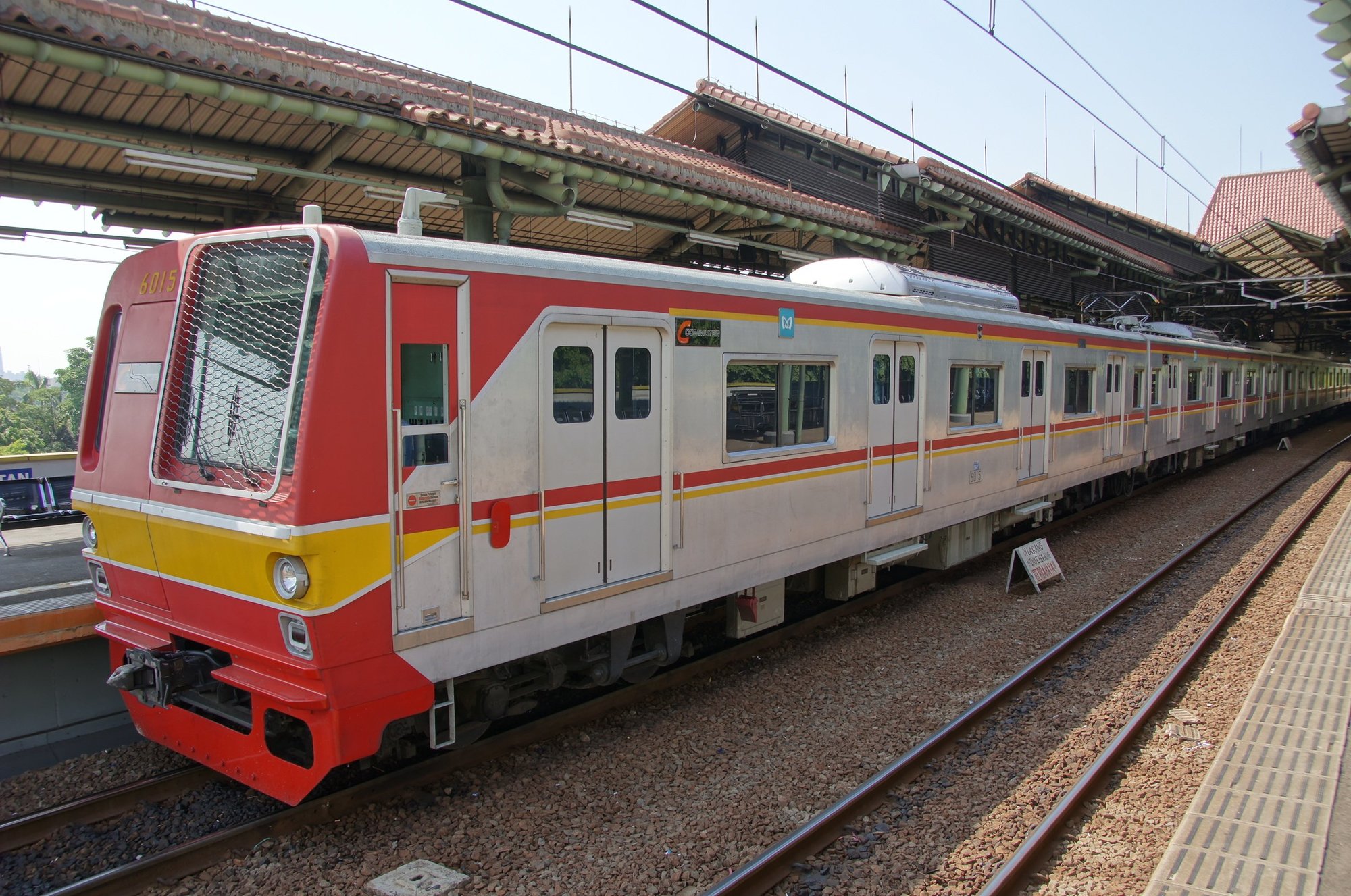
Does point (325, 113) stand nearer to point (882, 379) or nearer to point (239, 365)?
point (239, 365)

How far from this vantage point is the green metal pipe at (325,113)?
5020 mm

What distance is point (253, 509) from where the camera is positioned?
390cm

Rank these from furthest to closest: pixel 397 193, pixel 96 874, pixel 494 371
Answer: pixel 397 193 → pixel 494 371 → pixel 96 874

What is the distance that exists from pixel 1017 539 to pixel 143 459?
34.1 feet

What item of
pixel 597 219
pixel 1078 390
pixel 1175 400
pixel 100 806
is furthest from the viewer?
pixel 1175 400

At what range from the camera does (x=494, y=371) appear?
4418mm

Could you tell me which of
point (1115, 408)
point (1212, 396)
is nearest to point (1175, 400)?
point (1212, 396)

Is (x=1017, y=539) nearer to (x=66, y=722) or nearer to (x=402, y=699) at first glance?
(x=402, y=699)

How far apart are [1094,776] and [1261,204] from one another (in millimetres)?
45199

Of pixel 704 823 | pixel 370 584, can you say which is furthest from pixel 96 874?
pixel 704 823

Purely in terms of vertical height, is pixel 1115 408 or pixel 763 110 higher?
pixel 763 110

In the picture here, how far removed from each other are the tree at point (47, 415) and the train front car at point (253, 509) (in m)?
15.9

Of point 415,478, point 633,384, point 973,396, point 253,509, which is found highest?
point 633,384

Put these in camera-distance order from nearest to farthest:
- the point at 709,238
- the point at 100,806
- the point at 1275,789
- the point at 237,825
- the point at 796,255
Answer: the point at 237,825 < the point at 100,806 < the point at 1275,789 < the point at 709,238 < the point at 796,255
